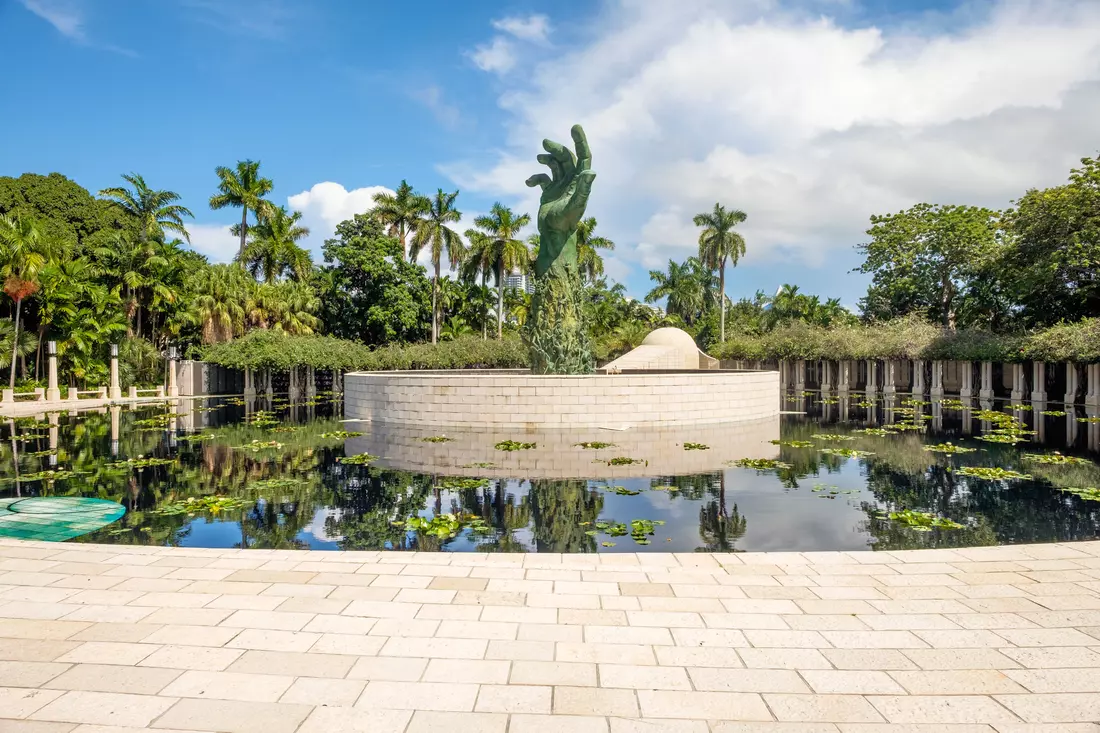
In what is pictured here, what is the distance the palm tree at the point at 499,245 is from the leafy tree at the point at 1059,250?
26.6 metres

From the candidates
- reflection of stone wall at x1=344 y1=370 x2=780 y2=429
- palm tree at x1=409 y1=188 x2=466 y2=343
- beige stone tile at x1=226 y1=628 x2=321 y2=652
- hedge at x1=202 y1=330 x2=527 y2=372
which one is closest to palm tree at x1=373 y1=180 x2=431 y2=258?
palm tree at x1=409 y1=188 x2=466 y2=343

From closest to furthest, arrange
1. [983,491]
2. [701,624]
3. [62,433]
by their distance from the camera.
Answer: [701,624]
[983,491]
[62,433]

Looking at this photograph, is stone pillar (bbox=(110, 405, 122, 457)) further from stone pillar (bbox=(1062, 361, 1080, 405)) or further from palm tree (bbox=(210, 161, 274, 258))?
stone pillar (bbox=(1062, 361, 1080, 405))

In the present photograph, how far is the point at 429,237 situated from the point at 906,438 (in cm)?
3241

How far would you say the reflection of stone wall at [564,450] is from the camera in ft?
39.2

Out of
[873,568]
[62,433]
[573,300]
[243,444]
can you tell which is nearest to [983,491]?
[873,568]

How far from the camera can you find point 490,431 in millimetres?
17625

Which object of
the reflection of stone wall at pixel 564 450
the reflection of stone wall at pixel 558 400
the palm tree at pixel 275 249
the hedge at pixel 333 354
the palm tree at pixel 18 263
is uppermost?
the palm tree at pixel 275 249

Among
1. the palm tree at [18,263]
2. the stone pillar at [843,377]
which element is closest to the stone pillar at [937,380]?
the stone pillar at [843,377]

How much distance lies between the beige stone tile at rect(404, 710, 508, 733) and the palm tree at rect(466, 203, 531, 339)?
38.6 m

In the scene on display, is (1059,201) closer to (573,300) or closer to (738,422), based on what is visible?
(738,422)

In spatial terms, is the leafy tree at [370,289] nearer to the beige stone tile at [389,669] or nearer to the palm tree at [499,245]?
the palm tree at [499,245]

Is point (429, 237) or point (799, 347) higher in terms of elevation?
point (429, 237)

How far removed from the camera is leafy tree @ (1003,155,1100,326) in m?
29.1
